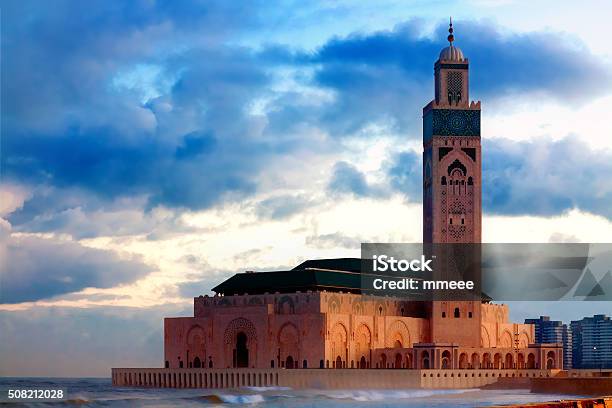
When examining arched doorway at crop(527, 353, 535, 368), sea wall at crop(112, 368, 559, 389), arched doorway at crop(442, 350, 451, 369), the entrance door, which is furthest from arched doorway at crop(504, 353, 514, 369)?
the entrance door

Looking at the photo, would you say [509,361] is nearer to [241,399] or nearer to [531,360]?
[531,360]

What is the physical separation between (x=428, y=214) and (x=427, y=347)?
543 inches

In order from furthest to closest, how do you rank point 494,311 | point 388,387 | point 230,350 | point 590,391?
point 494,311, point 230,350, point 388,387, point 590,391

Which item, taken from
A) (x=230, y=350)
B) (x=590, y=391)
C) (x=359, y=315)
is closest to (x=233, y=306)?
(x=230, y=350)

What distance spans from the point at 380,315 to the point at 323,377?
13990mm

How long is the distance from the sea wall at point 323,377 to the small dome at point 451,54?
29.9 m

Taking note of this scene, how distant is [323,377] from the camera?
10906 centimetres

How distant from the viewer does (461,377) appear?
113 metres

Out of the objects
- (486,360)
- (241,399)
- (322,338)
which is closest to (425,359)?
(486,360)

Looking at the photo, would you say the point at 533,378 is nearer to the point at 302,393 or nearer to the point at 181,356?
the point at 302,393

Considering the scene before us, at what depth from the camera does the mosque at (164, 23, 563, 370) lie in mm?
113938

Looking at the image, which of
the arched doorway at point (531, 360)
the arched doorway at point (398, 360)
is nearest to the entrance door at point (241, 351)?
the arched doorway at point (398, 360)

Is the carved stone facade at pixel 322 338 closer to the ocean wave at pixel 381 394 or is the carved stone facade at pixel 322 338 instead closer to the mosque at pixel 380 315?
the mosque at pixel 380 315

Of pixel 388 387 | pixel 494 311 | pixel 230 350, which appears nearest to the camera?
pixel 388 387
